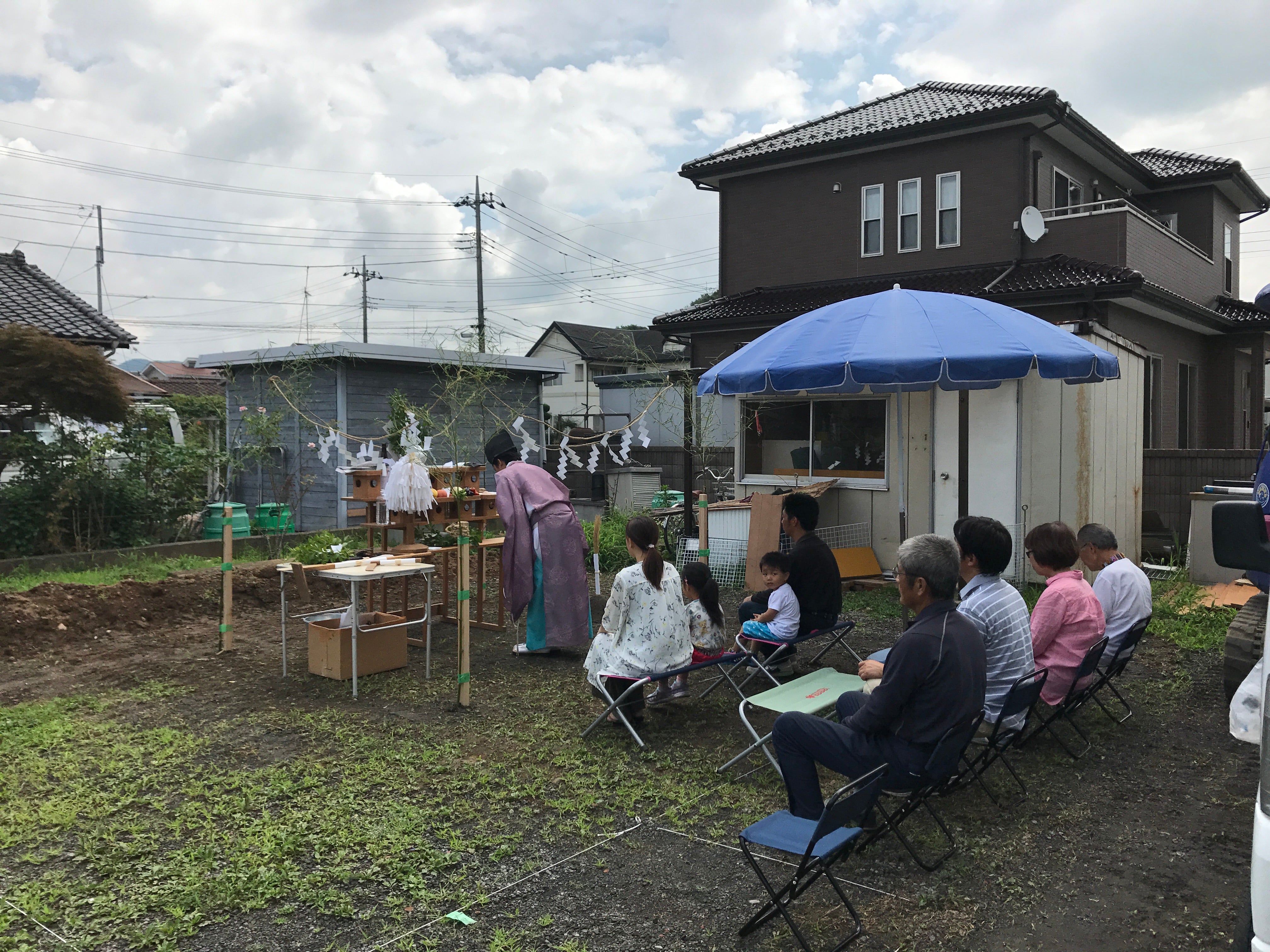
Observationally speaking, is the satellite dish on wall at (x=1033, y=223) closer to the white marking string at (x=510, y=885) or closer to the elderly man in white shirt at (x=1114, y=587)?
the elderly man in white shirt at (x=1114, y=587)

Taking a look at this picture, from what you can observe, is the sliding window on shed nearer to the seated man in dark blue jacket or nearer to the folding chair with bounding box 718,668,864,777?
the folding chair with bounding box 718,668,864,777

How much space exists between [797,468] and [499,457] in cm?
502

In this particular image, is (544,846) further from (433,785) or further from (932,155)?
(932,155)

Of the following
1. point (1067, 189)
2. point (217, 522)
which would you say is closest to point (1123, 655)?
point (217, 522)

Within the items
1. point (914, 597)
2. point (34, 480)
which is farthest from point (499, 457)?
point (34, 480)

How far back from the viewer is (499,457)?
24.3ft

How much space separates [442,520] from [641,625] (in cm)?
337

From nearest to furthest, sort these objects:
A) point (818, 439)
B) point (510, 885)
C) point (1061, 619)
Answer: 1. point (510, 885)
2. point (1061, 619)
3. point (818, 439)

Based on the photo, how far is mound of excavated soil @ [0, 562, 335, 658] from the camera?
304 inches

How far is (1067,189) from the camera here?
15.2 metres

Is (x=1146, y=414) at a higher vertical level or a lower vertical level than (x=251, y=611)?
higher

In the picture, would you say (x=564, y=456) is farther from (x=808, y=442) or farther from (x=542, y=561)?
(x=542, y=561)

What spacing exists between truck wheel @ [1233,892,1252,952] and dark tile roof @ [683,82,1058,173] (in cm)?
Result: 1334

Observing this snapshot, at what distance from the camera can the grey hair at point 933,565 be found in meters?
3.56
